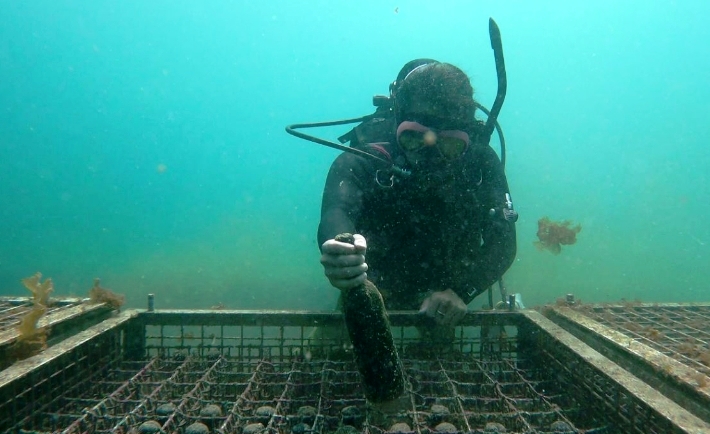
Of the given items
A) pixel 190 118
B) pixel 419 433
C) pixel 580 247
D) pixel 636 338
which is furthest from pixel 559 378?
pixel 190 118

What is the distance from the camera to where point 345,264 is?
179cm

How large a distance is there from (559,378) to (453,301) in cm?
81

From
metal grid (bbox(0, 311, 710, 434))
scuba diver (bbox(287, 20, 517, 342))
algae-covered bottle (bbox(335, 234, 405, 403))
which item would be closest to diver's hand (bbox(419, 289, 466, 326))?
scuba diver (bbox(287, 20, 517, 342))

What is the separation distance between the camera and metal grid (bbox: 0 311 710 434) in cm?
208

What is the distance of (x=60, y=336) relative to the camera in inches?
110

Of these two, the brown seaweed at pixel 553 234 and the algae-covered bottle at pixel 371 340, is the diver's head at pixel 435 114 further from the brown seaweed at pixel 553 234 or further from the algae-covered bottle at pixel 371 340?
the brown seaweed at pixel 553 234

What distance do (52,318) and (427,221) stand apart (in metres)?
3.04

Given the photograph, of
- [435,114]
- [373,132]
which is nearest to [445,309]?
[435,114]

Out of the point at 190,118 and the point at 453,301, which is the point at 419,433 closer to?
the point at 453,301

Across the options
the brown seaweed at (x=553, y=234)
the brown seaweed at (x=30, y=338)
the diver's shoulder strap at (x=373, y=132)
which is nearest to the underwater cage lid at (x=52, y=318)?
the brown seaweed at (x=30, y=338)

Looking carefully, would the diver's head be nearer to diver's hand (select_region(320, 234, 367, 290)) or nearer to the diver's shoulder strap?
the diver's shoulder strap

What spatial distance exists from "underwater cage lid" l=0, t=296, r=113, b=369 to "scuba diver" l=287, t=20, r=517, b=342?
180 centimetres

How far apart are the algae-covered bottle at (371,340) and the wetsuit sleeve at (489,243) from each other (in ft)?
6.10

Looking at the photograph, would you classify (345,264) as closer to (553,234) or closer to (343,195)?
(343,195)
